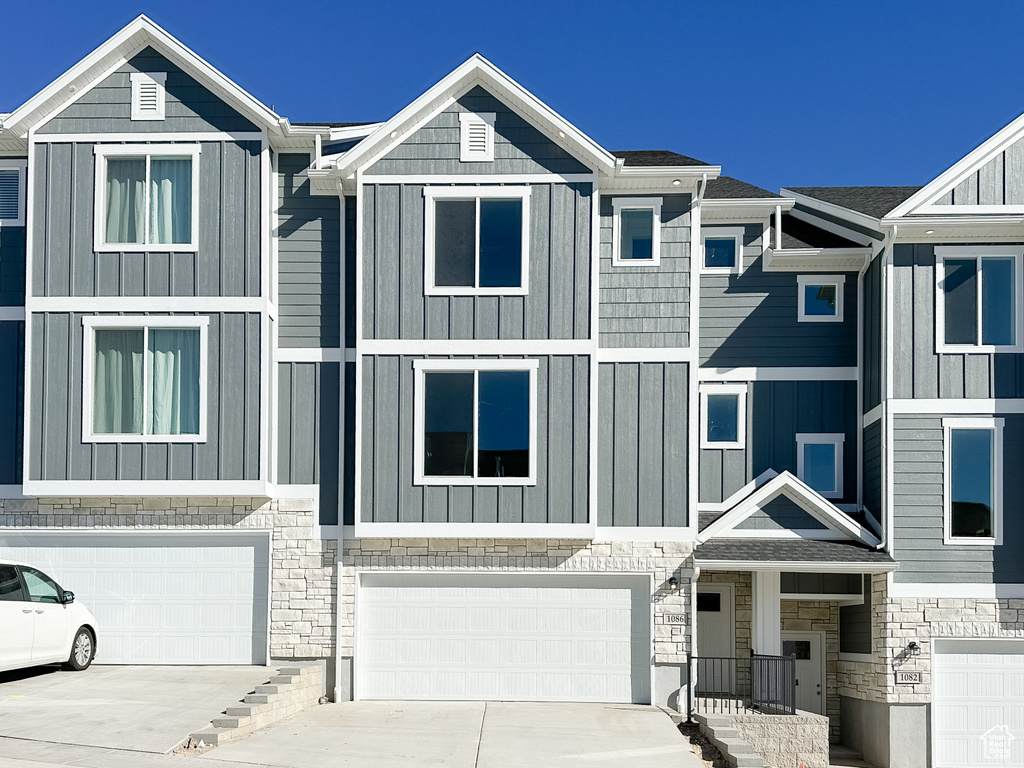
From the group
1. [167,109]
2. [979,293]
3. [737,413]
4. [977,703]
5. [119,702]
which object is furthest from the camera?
[737,413]

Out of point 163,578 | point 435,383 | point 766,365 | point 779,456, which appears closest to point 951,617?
point 779,456

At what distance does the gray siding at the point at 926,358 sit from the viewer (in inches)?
629

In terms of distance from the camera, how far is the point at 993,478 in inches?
627

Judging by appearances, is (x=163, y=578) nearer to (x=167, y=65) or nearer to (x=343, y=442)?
(x=343, y=442)

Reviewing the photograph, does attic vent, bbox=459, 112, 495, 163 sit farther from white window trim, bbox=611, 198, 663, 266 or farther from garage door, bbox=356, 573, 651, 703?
garage door, bbox=356, 573, 651, 703

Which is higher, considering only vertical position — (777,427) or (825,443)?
(777,427)

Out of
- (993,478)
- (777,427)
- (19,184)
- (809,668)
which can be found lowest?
(809,668)

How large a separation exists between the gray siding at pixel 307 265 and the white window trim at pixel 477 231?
1528mm

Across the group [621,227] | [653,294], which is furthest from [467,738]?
[621,227]

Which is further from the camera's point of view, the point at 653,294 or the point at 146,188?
the point at 653,294

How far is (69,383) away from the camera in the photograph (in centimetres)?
1532

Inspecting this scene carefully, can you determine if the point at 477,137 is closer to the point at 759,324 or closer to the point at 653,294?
the point at 653,294

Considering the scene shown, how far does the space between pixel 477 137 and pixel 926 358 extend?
7.62 m

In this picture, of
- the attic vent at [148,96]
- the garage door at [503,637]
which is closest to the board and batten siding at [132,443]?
the garage door at [503,637]
